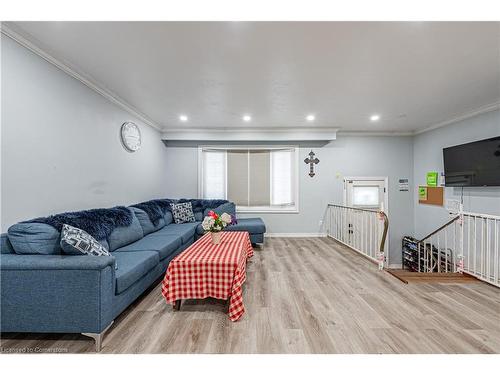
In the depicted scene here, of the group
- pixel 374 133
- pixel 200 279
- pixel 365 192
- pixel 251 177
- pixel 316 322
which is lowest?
pixel 316 322

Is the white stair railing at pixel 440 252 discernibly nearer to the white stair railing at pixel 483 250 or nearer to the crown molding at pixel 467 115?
the white stair railing at pixel 483 250

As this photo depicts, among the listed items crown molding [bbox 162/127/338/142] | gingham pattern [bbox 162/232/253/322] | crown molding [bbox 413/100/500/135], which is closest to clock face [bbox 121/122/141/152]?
crown molding [bbox 162/127/338/142]

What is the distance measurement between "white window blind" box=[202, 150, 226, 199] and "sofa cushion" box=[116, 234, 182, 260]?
2286 millimetres

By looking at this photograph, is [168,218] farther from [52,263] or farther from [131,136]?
[52,263]

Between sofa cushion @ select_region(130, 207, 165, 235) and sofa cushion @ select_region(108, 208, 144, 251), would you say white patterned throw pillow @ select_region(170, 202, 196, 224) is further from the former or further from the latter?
sofa cushion @ select_region(108, 208, 144, 251)

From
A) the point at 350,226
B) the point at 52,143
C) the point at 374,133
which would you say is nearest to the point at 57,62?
the point at 52,143

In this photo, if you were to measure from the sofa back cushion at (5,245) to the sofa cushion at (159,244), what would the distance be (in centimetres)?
92

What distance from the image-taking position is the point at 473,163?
3.86 metres

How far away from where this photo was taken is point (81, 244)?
182cm

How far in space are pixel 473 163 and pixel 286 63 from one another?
3981mm

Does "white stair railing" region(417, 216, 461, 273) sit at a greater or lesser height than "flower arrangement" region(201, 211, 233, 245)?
lesser

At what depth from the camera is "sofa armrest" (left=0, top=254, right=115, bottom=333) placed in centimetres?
160
